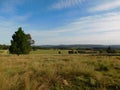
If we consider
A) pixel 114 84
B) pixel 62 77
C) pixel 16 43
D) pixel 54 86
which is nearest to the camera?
pixel 54 86

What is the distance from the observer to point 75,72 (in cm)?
901

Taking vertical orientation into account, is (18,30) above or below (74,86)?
above

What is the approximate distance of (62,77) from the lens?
823cm

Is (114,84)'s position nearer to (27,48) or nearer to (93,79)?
(93,79)

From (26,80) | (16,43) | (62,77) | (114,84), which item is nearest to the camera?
(26,80)

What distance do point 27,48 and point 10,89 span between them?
142 feet

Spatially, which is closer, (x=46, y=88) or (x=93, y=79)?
(x=46, y=88)

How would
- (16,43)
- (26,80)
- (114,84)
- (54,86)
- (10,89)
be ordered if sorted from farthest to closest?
1. (16,43)
2. (114,84)
3. (54,86)
4. (26,80)
5. (10,89)

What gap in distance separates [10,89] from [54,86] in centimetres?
158

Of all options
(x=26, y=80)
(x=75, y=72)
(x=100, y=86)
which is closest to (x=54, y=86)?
(x=26, y=80)

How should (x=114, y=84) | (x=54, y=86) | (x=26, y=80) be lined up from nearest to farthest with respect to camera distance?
1. (x=26, y=80)
2. (x=54, y=86)
3. (x=114, y=84)

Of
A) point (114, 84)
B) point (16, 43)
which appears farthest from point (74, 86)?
point (16, 43)

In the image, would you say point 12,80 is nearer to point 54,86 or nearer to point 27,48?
point 54,86

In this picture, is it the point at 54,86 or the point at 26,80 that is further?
the point at 54,86
